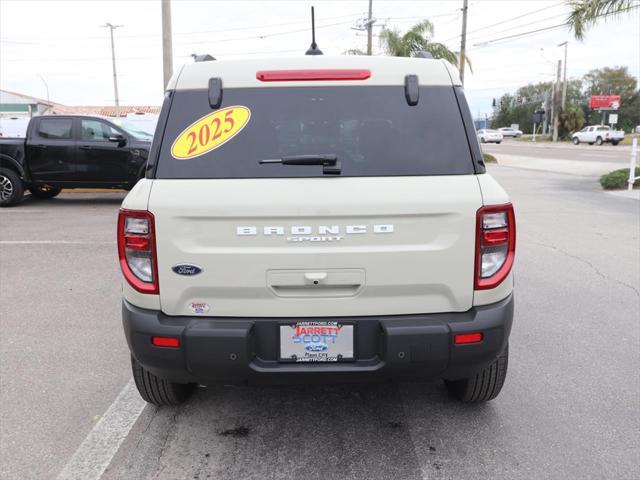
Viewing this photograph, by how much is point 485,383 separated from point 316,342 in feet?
3.72

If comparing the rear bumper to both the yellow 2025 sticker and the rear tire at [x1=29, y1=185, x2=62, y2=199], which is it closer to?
the yellow 2025 sticker

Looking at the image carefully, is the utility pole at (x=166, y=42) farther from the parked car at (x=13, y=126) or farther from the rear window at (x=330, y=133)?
the rear window at (x=330, y=133)

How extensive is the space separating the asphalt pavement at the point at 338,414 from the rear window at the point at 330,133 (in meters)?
1.19

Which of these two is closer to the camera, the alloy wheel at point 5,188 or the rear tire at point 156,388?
the rear tire at point 156,388

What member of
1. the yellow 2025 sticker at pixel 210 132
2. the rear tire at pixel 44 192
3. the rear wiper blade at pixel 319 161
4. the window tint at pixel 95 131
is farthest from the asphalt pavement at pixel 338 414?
the rear tire at pixel 44 192

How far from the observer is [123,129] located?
1150 cm

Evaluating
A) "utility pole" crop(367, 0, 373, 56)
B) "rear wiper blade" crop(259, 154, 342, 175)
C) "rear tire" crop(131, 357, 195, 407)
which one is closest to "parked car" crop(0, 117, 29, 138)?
"rear tire" crop(131, 357, 195, 407)

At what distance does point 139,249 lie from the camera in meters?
2.62

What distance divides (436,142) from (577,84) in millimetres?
112071

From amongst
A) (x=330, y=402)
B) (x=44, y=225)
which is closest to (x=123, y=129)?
(x=44, y=225)

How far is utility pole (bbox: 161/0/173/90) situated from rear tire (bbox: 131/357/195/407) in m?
13.7

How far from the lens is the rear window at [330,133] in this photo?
264cm

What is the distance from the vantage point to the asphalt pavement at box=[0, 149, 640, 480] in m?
2.76

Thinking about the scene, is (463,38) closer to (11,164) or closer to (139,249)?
(11,164)
